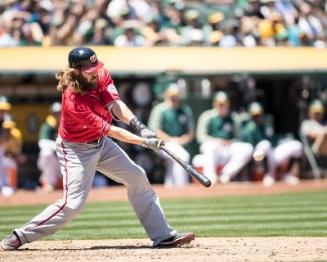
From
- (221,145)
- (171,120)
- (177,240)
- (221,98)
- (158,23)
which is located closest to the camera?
(177,240)

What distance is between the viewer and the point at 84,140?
7.15 metres

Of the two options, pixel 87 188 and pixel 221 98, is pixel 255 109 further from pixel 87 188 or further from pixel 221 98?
pixel 87 188

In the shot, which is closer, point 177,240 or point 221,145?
point 177,240

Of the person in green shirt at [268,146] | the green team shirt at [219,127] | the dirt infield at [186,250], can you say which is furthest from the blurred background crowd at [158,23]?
the dirt infield at [186,250]

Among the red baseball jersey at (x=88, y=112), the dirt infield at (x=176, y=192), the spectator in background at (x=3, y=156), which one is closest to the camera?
the red baseball jersey at (x=88, y=112)

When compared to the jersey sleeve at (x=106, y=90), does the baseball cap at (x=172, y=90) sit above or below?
below

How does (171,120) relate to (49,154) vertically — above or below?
above

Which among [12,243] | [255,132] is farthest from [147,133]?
[255,132]

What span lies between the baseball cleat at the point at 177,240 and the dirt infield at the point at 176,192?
5544 millimetres

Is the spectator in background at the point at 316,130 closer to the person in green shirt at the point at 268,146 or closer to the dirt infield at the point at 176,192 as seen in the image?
the person in green shirt at the point at 268,146

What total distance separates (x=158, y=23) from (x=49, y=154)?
383 centimetres

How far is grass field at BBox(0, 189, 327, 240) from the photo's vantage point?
873 centimetres

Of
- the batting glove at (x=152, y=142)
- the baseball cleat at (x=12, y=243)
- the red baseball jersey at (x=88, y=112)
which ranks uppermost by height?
the red baseball jersey at (x=88, y=112)

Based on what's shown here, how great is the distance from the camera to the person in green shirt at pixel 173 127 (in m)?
15.4
